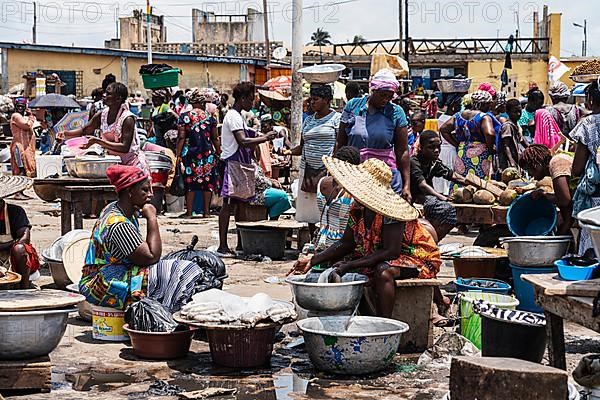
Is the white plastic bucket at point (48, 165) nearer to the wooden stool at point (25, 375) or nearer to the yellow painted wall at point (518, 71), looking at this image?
the wooden stool at point (25, 375)

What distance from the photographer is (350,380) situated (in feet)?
18.5

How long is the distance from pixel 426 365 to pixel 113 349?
205 cm

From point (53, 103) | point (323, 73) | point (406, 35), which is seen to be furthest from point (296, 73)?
point (406, 35)

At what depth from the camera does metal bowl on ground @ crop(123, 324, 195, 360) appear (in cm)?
600

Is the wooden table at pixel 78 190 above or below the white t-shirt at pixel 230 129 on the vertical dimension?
below

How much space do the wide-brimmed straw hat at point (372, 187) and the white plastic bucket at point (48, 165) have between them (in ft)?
21.5

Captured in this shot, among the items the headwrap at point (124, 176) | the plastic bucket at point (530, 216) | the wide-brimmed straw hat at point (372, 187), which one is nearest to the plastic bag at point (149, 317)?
the headwrap at point (124, 176)

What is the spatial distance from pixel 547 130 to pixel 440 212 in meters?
4.35

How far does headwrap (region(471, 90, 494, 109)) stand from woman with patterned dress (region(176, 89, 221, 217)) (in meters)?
3.38

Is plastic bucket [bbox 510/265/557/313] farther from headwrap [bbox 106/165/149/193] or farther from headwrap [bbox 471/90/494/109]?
headwrap [bbox 471/90/494/109]

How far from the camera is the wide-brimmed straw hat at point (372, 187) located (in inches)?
239

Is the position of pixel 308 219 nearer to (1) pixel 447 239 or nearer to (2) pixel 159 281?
(1) pixel 447 239

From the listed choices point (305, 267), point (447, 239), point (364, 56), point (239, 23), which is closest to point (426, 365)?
point (305, 267)

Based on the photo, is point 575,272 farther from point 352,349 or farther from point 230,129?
point 230,129
